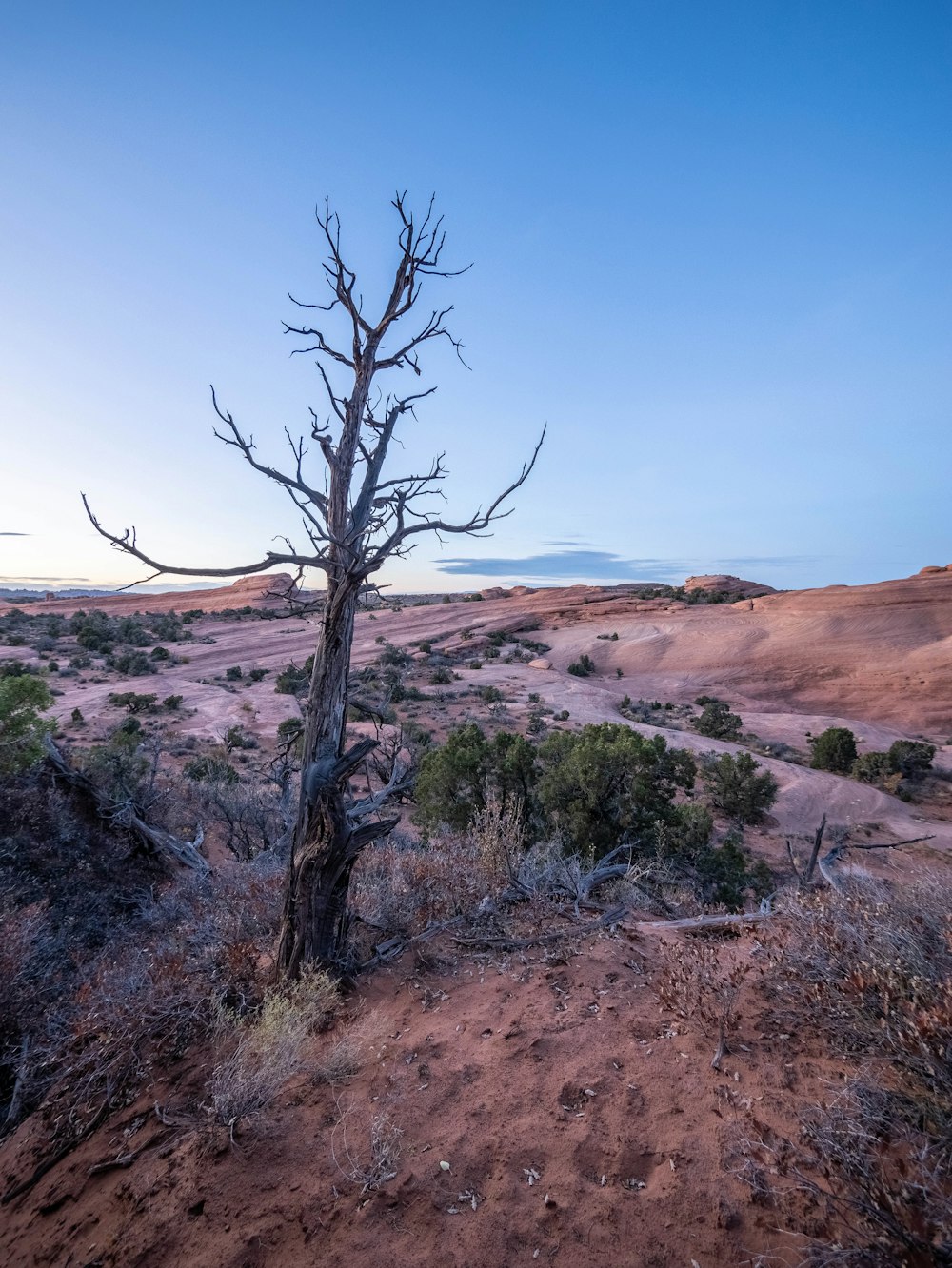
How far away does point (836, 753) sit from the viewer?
17672 mm

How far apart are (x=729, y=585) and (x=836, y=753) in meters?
30.7

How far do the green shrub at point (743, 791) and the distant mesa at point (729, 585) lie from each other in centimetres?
3357

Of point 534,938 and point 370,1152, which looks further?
point 534,938

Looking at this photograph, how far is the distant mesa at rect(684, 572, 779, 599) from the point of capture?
147 feet

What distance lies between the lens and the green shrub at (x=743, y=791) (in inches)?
520

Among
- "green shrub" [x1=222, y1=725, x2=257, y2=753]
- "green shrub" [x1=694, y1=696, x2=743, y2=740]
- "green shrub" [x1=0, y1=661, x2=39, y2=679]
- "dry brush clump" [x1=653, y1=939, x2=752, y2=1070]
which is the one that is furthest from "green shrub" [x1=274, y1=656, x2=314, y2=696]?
"dry brush clump" [x1=653, y1=939, x2=752, y2=1070]

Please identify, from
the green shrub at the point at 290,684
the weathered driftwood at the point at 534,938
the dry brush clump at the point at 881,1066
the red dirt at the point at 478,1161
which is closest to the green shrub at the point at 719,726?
the green shrub at the point at 290,684

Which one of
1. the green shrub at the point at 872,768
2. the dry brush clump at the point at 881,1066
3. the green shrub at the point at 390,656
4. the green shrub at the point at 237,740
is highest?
the dry brush clump at the point at 881,1066

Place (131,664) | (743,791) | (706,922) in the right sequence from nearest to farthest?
(706,922), (743,791), (131,664)

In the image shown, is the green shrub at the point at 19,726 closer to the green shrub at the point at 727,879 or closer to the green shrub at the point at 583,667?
the green shrub at the point at 727,879

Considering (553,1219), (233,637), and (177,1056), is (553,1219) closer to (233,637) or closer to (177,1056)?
(177,1056)

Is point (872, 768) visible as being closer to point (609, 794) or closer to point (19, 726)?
point (609, 794)

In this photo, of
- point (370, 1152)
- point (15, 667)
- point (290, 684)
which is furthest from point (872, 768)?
point (15, 667)

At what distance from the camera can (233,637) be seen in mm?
35875
